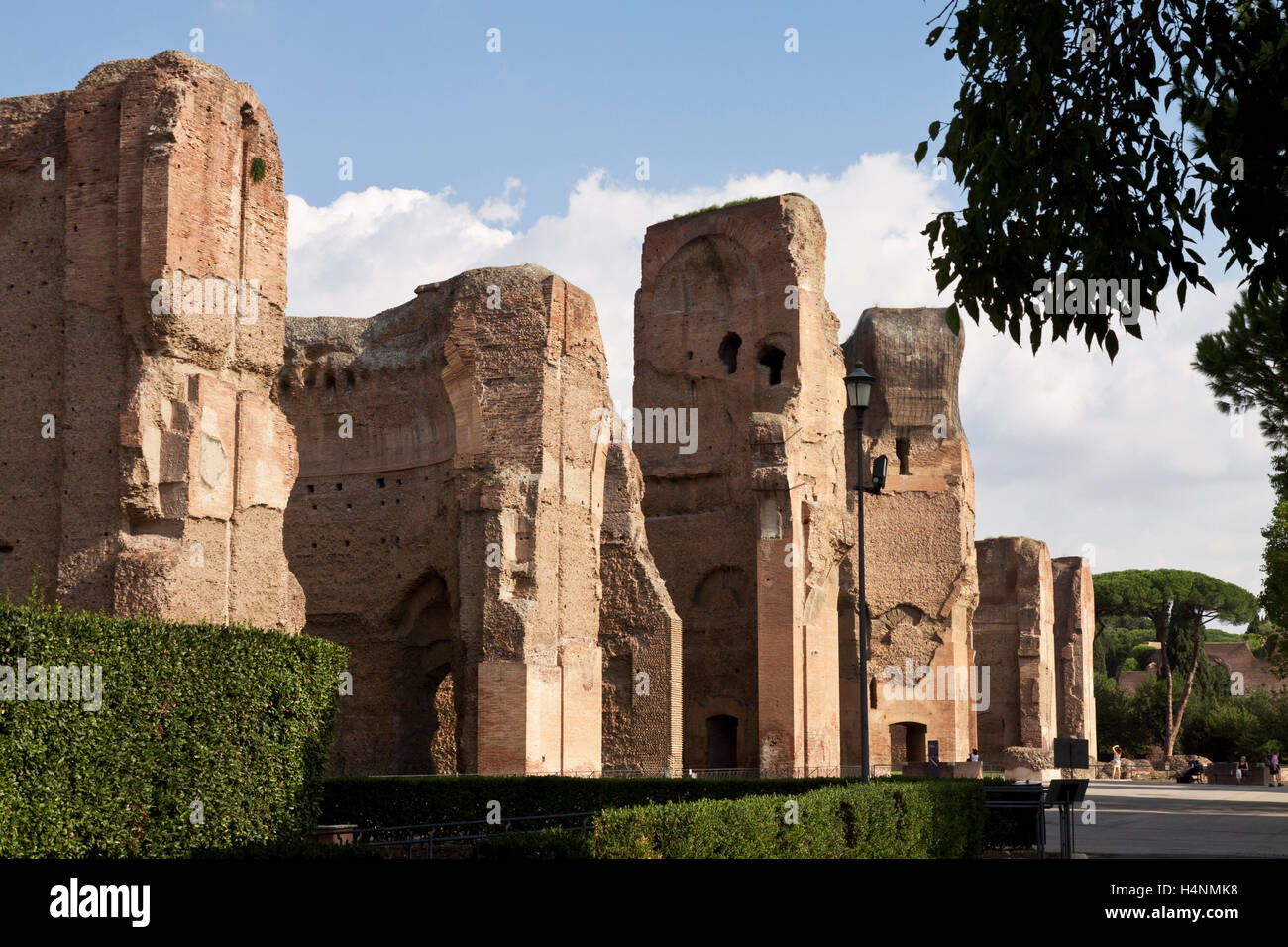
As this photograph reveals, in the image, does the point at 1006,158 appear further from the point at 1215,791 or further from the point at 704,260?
the point at 1215,791

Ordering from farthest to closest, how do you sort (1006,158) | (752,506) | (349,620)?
(752,506), (349,620), (1006,158)

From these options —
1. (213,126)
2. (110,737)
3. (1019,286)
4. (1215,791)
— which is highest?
(213,126)

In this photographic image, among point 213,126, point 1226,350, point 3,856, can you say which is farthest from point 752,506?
point 3,856

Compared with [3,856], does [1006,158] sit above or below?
above

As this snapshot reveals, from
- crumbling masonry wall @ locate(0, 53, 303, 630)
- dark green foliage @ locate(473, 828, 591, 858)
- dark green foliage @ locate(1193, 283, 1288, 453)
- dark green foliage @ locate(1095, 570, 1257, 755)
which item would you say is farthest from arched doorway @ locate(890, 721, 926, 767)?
dark green foliage @ locate(473, 828, 591, 858)

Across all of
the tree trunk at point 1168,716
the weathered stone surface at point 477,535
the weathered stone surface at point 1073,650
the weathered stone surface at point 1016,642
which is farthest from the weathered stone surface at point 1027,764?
the weathered stone surface at point 477,535

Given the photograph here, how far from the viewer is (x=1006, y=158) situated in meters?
7.11

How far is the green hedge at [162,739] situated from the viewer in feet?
30.0

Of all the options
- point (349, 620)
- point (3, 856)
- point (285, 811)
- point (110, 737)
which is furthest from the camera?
point (349, 620)

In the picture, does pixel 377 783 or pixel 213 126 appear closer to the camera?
pixel 213 126

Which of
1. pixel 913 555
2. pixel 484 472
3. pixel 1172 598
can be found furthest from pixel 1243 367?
pixel 1172 598

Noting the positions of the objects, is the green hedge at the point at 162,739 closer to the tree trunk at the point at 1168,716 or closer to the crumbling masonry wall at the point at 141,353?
the crumbling masonry wall at the point at 141,353

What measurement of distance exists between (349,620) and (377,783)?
766cm

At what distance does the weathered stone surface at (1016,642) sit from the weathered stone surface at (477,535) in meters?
20.1
